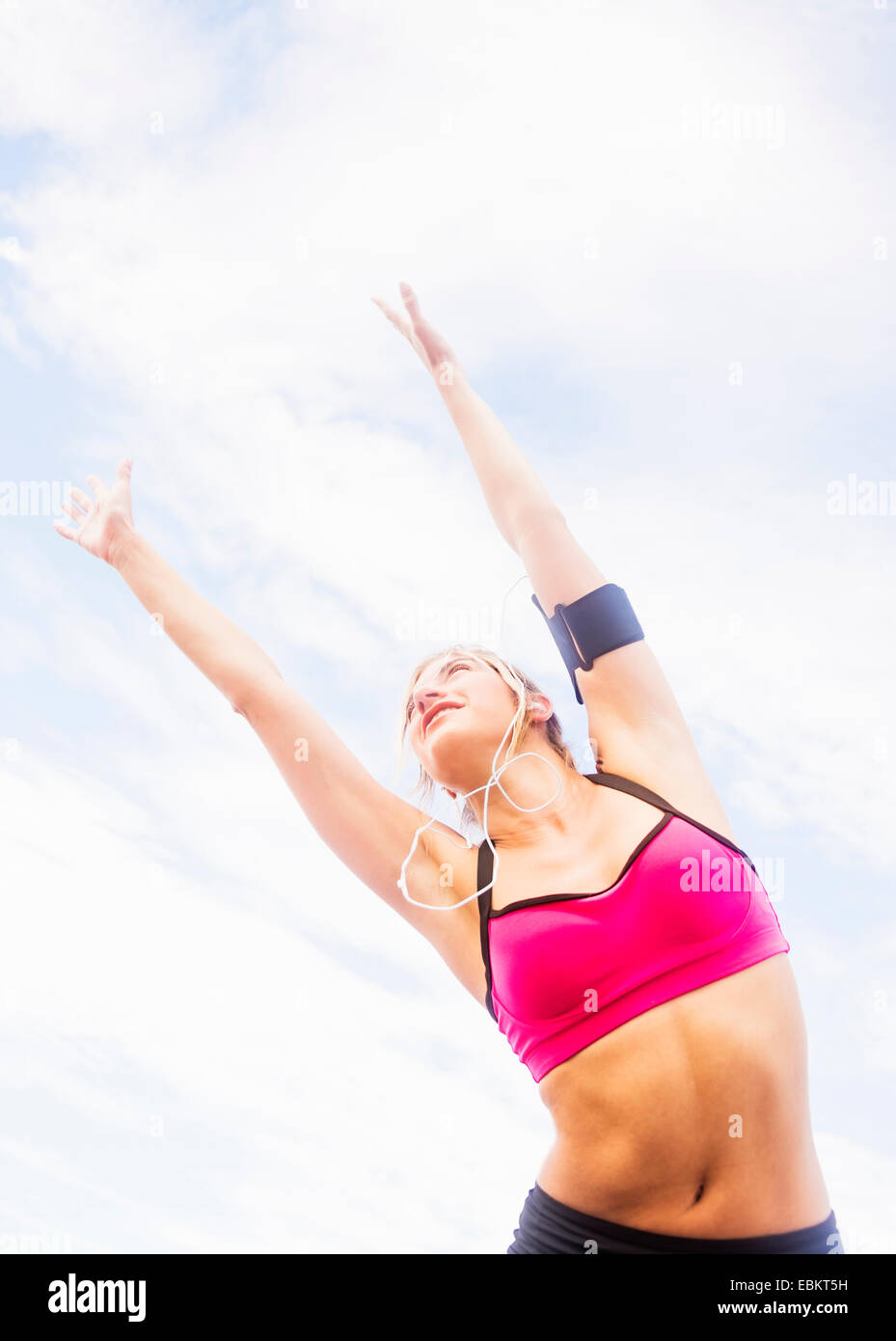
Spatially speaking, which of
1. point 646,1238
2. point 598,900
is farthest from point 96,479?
point 646,1238

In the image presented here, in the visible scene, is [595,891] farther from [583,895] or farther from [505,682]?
[505,682]

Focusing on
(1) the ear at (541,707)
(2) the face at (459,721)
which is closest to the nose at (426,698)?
(2) the face at (459,721)

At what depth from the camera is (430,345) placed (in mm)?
3994

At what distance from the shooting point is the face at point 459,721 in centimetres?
339

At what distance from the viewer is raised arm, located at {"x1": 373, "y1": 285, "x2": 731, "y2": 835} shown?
3240 mm

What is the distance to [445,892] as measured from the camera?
3178 mm

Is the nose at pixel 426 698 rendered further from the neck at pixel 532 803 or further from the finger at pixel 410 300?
the finger at pixel 410 300

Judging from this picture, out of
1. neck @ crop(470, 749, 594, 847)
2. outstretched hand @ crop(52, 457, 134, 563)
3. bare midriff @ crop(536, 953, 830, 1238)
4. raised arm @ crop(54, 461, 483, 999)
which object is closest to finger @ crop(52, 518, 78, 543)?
outstretched hand @ crop(52, 457, 134, 563)

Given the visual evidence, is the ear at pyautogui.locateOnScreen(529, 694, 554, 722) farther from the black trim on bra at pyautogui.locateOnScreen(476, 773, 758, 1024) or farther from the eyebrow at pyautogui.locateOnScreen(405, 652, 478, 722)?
Result: the black trim on bra at pyautogui.locateOnScreen(476, 773, 758, 1024)

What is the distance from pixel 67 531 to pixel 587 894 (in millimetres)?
2343

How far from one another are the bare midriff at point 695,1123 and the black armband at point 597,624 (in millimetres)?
1142

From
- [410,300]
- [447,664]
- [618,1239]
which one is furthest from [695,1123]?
[410,300]

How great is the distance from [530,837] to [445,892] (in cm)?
33
